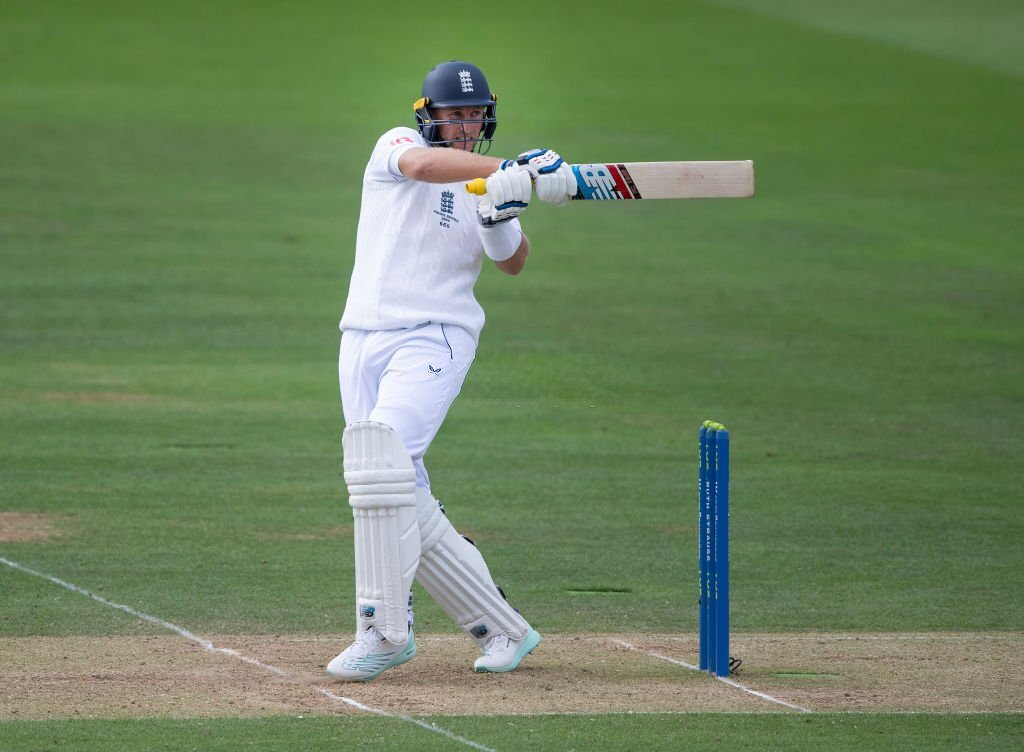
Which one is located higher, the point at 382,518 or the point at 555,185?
the point at 555,185

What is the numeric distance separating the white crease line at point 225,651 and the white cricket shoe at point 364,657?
0.09m

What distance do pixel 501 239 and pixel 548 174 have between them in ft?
1.52

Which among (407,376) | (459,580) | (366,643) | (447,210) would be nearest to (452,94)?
(447,210)

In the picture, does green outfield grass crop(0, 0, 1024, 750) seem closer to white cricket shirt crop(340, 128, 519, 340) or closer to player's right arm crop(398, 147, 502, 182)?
white cricket shirt crop(340, 128, 519, 340)

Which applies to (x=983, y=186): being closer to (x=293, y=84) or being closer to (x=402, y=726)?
(x=293, y=84)

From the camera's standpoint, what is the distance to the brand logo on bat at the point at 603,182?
5781 mm

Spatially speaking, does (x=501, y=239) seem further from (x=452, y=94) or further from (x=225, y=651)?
(x=225, y=651)

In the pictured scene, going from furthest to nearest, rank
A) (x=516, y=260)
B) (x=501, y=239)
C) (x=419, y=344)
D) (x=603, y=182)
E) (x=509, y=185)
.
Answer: (x=516, y=260), (x=501, y=239), (x=419, y=344), (x=603, y=182), (x=509, y=185)

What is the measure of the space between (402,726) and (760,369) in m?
8.90

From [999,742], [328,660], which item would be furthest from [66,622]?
[999,742]

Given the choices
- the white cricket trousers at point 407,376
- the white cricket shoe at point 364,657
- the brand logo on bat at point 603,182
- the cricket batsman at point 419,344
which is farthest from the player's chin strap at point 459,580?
the brand logo on bat at point 603,182

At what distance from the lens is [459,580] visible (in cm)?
605

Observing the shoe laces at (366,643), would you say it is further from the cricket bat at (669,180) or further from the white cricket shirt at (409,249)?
the cricket bat at (669,180)

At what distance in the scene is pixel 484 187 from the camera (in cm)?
566
